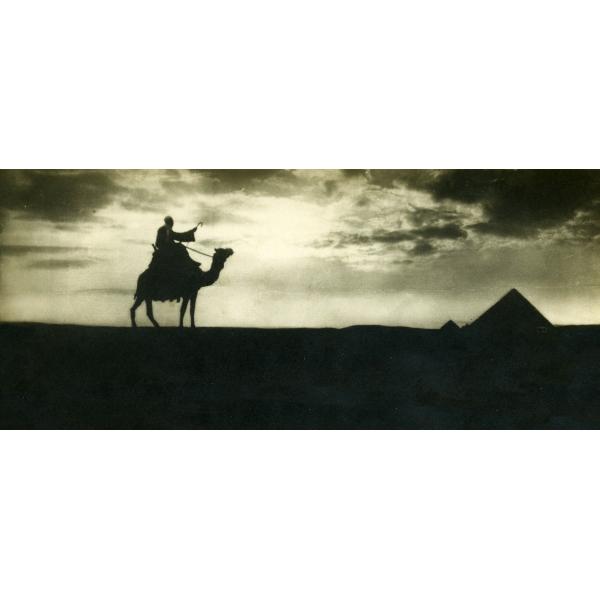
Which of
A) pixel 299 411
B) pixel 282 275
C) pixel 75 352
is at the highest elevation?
pixel 282 275

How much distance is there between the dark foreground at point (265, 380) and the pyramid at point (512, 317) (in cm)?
9

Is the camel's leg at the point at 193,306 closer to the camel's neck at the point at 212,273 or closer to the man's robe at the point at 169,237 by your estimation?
the camel's neck at the point at 212,273

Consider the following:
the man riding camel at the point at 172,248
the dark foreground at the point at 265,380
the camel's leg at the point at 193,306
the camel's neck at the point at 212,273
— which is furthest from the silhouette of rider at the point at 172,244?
the dark foreground at the point at 265,380

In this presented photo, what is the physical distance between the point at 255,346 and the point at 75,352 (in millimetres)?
1213

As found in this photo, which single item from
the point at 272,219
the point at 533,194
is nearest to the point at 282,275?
the point at 272,219

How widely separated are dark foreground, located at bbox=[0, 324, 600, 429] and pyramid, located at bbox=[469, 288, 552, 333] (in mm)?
92

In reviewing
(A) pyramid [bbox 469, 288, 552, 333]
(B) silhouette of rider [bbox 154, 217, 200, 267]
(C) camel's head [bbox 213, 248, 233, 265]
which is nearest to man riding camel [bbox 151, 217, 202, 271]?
(B) silhouette of rider [bbox 154, 217, 200, 267]

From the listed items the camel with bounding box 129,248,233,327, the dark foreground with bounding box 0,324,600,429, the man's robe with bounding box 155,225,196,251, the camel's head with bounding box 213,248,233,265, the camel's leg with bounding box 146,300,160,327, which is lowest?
the dark foreground with bounding box 0,324,600,429

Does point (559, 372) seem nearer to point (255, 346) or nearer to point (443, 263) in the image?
point (443, 263)

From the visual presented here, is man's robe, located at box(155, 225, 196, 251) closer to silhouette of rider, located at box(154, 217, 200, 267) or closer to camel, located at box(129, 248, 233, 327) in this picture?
silhouette of rider, located at box(154, 217, 200, 267)

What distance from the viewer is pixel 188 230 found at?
5055 mm

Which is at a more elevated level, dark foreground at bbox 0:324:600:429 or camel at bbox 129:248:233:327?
camel at bbox 129:248:233:327

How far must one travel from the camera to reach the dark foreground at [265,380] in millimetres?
5039

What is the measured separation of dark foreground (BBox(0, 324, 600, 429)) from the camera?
16.5 feet
